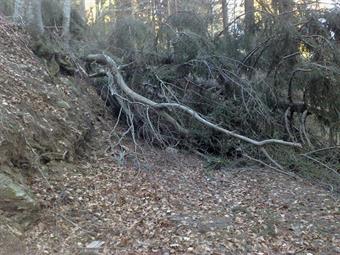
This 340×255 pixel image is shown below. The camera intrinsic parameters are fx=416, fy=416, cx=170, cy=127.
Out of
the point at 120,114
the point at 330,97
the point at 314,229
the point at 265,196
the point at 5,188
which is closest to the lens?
the point at 5,188

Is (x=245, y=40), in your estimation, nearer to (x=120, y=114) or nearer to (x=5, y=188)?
(x=120, y=114)

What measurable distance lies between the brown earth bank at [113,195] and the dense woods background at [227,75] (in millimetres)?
668

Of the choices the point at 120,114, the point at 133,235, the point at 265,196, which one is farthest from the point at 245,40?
the point at 133,235

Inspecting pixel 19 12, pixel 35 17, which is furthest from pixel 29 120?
pixel 19 12

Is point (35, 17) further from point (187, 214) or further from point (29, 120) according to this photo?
point (187, 214)

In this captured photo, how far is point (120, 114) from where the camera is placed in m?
8.65

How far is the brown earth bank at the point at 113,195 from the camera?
15.9 ft

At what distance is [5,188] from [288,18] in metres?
6.64

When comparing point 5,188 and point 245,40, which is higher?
point 245,40

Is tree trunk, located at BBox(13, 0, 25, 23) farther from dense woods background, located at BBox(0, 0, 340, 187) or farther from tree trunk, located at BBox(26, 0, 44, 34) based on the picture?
tree trunk, located at BBox(26, 0, 44, 34)

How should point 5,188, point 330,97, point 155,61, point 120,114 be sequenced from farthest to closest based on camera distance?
point 155,61, point 120,114, point 330,97, point 5,188

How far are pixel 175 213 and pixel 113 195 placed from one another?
3.05ft

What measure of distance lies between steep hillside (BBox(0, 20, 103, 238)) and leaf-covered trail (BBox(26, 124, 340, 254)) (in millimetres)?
272

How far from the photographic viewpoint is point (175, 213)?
565cm
